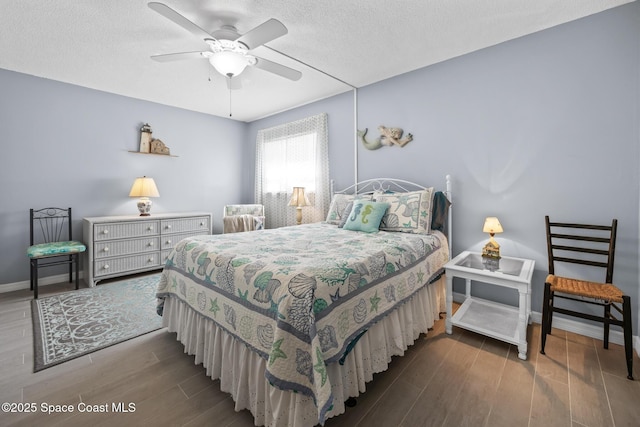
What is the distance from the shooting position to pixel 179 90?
3.84m

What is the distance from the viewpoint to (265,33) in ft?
6.48

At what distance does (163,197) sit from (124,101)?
4.78 ft

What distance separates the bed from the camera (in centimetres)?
124

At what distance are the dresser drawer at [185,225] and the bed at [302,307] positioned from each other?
6.37 feet

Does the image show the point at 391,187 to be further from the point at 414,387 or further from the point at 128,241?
the point at 128,241

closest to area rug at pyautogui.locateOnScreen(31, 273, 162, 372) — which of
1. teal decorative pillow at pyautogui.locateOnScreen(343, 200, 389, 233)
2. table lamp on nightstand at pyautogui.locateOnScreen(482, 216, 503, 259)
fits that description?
teal decorative pillow at pyautogui.locateOnScreen(343, 200, 389, 233)

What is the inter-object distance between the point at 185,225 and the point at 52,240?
5.08ft

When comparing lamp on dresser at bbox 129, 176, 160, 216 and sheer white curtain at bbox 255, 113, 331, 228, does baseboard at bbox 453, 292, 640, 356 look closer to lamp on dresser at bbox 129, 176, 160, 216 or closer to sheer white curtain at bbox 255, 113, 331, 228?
sheer white curtain at bbox 255, 113, 331, 228

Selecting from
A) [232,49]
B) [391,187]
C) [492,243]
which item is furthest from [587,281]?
[232,49]

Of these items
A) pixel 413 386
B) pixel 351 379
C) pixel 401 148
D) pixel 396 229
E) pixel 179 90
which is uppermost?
pixel 179 90

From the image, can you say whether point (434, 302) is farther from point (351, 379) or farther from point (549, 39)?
point (549, 39)

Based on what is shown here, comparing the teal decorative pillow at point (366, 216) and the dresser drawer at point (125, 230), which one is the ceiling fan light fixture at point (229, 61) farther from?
the dresser drawer at point (125, 230)

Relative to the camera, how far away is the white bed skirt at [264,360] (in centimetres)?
129

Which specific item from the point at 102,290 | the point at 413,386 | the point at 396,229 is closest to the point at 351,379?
the point at 413,386
